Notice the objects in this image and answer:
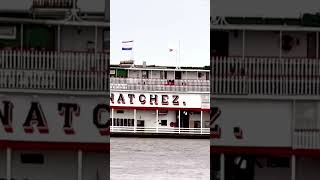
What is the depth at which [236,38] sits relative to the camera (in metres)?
2.92

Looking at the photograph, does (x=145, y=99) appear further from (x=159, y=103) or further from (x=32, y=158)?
(x=32, y=158)

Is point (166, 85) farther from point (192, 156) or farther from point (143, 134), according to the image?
point (192, 156)

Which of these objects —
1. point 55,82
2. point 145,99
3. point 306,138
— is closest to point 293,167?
point 306,138

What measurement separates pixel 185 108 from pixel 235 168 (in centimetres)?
691

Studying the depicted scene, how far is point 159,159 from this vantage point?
723 centimetres

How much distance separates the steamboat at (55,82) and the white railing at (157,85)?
6.72 meters

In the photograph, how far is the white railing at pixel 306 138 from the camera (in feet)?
9.39

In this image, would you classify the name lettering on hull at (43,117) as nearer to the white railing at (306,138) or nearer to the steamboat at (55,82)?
the steamboat at (55,82)

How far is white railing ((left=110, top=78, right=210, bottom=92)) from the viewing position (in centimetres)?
987

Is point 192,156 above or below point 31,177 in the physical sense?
below

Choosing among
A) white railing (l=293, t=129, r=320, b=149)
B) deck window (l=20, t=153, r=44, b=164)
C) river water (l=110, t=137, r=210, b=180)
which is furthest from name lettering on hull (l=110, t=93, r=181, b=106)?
white railing (l=293, t=129, r=320, b=149)

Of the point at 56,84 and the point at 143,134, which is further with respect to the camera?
the point at 143,134

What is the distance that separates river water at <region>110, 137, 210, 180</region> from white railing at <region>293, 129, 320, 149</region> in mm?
2343

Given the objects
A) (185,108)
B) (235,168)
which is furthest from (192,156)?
(235,168)
